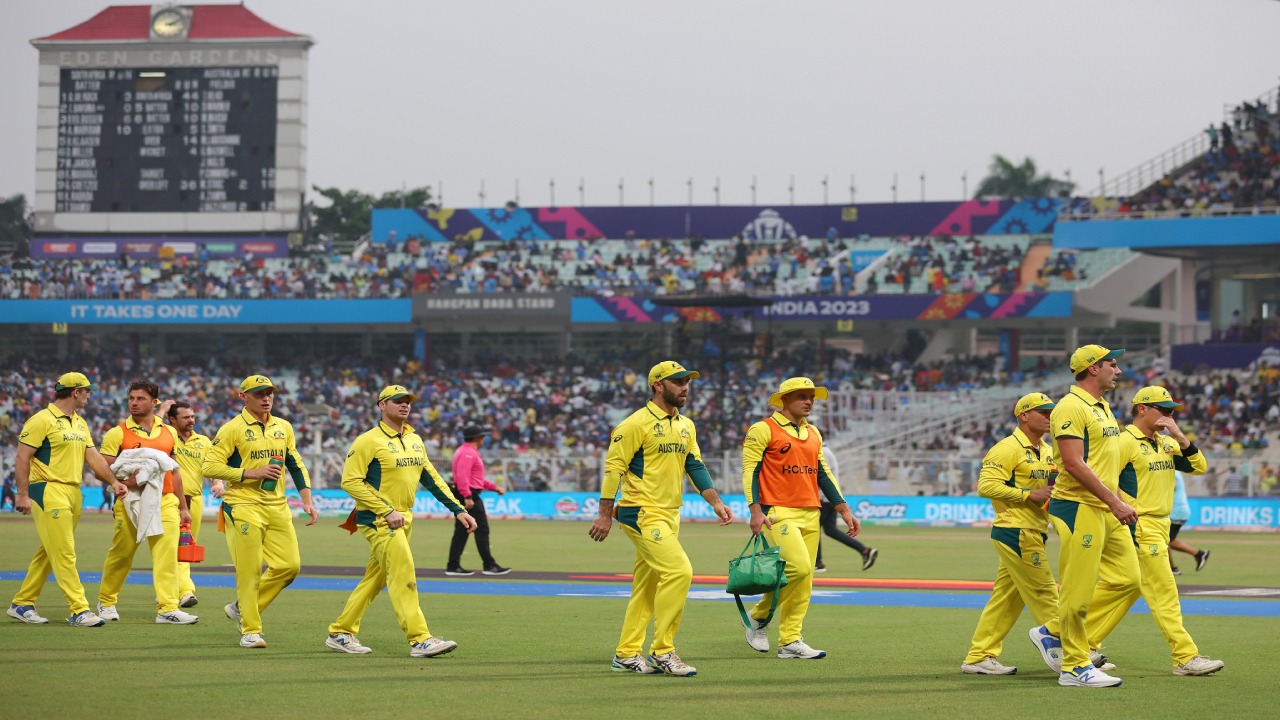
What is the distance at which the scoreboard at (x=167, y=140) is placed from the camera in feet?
173

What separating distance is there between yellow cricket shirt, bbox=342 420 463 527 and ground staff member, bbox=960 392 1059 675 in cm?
391

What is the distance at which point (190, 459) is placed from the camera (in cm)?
1495

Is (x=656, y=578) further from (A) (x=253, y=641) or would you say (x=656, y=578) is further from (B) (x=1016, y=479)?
(A) (x=253, y=641)

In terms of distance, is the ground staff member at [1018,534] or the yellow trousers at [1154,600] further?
the ground staff member at [1018,534]

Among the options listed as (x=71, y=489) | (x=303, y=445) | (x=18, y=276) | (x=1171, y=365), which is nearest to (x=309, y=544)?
(x=71, y=489)

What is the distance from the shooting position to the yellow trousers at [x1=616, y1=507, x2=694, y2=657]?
33.9 feet

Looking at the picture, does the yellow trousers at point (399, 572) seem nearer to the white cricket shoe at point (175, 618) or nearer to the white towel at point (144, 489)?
the white cricket shoe at point (175, 618)

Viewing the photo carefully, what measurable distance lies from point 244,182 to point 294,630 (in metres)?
43.0

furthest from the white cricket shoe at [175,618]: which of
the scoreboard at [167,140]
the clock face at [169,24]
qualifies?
the clock face at [169,24]

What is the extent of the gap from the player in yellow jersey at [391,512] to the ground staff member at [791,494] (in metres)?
2.20

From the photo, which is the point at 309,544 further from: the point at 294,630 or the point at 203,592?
the point at 294,630

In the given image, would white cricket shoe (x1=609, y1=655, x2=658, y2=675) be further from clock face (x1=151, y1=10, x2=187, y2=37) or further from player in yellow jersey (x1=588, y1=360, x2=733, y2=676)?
clock face (x1=151, y1=10, x2=187, y2=37)

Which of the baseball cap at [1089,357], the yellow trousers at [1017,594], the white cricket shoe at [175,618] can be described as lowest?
the white cricket shoe at [175,618]

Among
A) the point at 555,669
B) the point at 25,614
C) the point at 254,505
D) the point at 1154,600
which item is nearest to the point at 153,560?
the point at 25,614
